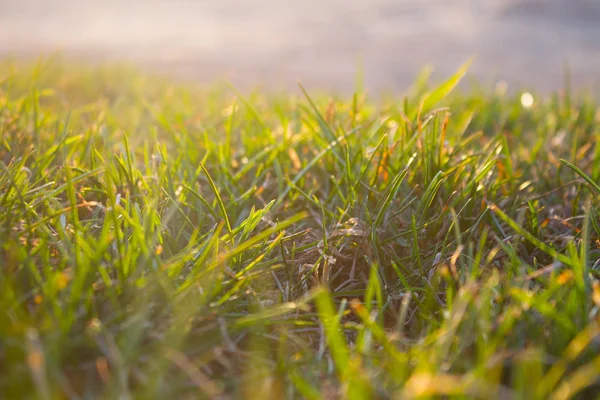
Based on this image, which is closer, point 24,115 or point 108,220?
point 108,220

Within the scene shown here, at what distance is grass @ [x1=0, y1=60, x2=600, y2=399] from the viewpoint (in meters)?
0.79

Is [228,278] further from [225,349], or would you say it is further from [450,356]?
[450,356]

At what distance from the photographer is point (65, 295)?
897mm

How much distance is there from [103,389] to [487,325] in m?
0.61

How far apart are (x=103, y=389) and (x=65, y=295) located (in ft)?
0.61

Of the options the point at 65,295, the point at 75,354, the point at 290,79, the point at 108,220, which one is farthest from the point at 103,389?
the point at 290,79

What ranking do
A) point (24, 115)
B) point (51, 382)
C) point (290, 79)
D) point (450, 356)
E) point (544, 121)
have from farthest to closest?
point (290, 79)
point (544, 121)
point (24, 115)
point (450, 356)
point (51, 382)

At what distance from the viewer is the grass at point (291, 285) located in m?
0.79

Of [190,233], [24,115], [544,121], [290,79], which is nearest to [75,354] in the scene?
[190,233]

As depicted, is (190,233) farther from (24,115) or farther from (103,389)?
(24,115)

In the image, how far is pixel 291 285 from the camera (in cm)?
117

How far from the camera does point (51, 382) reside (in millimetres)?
746

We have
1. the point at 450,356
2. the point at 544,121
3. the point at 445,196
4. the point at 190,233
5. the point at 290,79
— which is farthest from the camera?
the point at 290,79

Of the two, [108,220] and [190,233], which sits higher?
[108,220]
